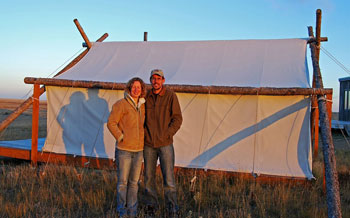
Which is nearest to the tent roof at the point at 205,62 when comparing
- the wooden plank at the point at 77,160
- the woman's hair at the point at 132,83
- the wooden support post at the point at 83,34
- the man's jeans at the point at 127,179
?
the wooden support post at the point at 83,34

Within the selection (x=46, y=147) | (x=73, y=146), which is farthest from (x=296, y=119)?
(x=46, y=147)

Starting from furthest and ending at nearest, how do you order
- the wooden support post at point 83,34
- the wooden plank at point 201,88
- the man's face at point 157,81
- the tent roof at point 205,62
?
the wooden support post at point 83,34 → the tent roof at point 205,62 → the wooden plank at point 201,88 → the man's face at point 157,81

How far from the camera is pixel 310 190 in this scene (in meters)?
4.57

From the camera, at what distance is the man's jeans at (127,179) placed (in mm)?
3424

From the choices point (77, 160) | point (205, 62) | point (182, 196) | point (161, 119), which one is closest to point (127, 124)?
point (161, 119)

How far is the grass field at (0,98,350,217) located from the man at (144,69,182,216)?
0.45 meters

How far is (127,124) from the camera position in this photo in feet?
11.4

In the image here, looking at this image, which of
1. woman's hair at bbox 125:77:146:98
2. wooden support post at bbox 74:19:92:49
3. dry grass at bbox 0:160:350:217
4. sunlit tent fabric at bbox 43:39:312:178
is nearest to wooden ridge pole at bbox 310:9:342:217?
dry grass at bbox 0:160:350:217

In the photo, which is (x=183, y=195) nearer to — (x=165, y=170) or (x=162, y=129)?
(x=165, y=170)

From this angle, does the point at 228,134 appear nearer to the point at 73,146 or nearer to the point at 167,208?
the point at 167,208

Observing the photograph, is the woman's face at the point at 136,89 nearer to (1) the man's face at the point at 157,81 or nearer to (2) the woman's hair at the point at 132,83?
(2) the woman's hair at the point at 132,83

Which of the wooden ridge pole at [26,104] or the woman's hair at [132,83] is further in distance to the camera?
the wooden ridge pole at [26,104]

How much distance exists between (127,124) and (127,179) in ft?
2.02

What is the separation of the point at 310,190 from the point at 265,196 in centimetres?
76
